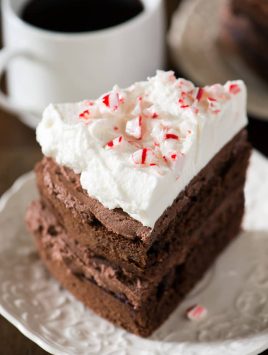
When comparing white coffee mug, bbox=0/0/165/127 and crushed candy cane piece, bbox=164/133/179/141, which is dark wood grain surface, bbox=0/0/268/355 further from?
crushed candy cane piece, bbox=164/133/179/141

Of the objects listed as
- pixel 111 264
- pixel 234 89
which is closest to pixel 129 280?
pixel 111 264

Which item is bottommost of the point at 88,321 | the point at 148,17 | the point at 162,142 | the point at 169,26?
the point at 169,26

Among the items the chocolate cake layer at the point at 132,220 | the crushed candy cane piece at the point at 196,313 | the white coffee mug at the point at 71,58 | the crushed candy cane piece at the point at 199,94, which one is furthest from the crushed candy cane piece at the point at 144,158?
the white coffee mug at the point at 71,58

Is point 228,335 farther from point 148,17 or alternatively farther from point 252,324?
point 148,17

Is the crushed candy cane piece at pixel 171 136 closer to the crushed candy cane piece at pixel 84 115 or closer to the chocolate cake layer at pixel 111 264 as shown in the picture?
the crushed candy cane piece at pixel 84 115

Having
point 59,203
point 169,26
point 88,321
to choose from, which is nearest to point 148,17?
point 169,26

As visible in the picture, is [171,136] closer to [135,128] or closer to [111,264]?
[135,128]
